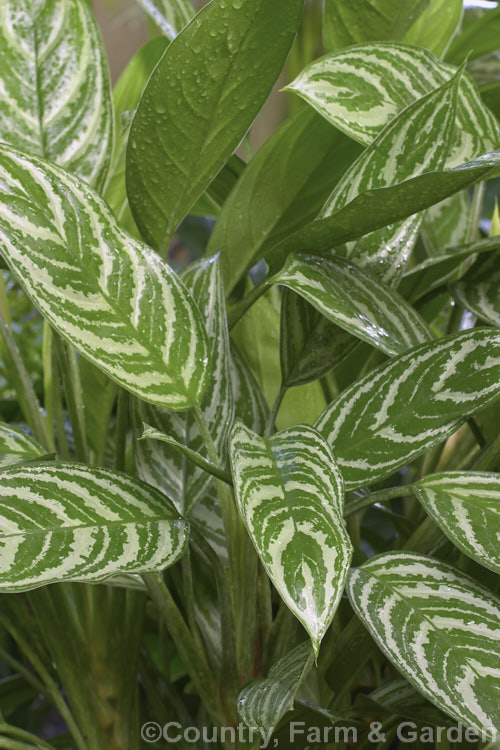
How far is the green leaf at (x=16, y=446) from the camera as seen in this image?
1.51ft

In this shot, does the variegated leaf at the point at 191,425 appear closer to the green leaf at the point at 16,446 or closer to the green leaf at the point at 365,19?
the green leaf at the point at 16,446

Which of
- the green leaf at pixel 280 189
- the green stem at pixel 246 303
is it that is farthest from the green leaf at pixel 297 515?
the green leaf at pixel 280 189

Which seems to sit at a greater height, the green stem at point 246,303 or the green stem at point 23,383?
the green stem at point 246,303

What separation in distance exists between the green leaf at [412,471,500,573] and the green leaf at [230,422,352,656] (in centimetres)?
8

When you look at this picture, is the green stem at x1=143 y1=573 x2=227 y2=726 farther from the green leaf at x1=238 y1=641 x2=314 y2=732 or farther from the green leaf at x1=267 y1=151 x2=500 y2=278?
the green leaf at x1=267 y1=151 x2=500 y2=278

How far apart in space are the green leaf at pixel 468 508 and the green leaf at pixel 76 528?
6.3 inches

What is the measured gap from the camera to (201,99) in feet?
1.60

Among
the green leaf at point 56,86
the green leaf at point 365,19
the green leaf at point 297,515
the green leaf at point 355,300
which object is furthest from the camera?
the green leaf at point 365,19

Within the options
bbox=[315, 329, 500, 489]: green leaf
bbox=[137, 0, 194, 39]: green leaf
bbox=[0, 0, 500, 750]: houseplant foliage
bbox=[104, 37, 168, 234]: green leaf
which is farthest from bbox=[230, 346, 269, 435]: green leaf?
bbox=[137, 0, 194, 39]: green leaf

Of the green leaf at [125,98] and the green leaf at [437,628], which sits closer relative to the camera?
the green leaf at [437,628]

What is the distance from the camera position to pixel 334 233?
0.44m

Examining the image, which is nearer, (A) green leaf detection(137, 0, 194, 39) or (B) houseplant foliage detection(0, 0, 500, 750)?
(B) houseplant foliage detection(0, 0, 500, 750)

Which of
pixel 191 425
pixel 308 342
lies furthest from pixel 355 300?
pixel 191 425

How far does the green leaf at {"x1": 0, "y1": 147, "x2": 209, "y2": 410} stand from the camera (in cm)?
40
